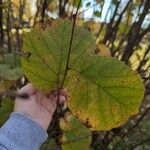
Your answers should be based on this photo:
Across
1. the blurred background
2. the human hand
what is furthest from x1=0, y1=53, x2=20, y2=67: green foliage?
the human hand

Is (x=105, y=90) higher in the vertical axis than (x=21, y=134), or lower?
higher

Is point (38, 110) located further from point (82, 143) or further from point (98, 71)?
point (82, 143)

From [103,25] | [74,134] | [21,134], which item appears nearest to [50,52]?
[21,134]

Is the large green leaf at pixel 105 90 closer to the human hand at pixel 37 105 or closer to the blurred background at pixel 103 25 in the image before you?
the human hand at pixel 37 105

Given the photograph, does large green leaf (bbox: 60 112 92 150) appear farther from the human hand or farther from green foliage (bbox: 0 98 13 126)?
the human hand

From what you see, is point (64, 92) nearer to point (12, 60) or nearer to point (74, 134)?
point (12, 60)

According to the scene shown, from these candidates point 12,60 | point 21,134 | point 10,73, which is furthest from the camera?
point 12,60

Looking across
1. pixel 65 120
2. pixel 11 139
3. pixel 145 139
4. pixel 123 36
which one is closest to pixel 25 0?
pixel 123 36

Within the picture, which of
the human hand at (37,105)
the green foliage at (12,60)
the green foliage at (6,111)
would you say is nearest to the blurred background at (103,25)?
the green foliage at (12,60)
